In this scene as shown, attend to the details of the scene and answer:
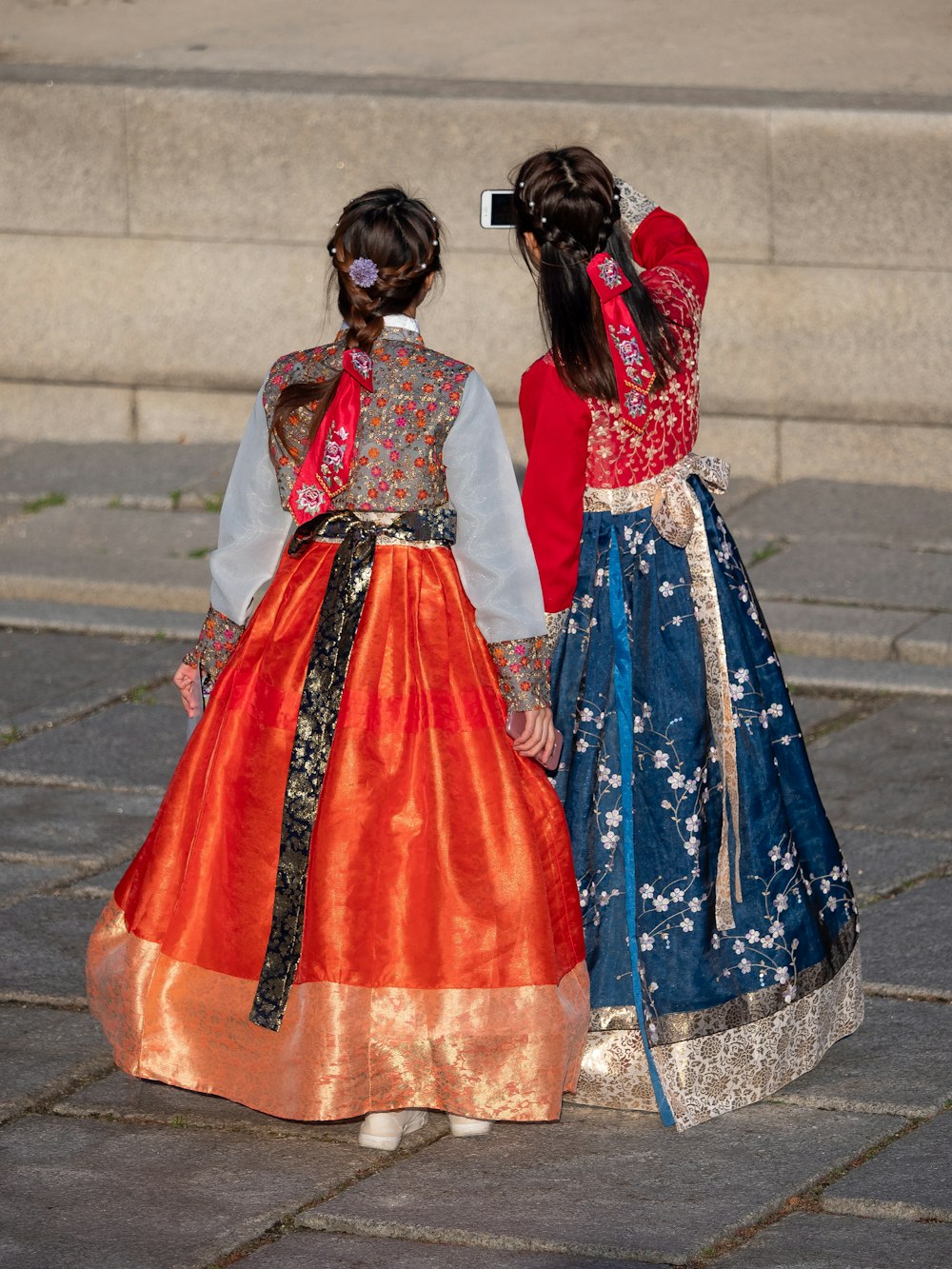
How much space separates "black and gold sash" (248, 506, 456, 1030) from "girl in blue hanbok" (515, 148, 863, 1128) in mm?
401

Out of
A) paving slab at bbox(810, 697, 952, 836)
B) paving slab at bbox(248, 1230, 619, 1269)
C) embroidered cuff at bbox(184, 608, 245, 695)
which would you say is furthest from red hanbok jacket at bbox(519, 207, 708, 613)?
paving slab at bbox(810, 697, 952, 836)

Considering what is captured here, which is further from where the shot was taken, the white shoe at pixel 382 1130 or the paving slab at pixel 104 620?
the paving slab at pixel 104 620

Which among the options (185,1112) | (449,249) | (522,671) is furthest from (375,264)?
(449,249)

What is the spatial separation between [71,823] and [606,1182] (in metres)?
2.48

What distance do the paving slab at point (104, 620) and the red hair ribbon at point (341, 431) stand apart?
3821mm

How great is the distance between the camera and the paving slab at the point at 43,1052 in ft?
14.0

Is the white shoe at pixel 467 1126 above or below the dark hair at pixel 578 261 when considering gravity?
below

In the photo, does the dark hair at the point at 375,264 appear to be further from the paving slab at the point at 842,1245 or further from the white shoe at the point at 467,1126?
the paving slab at the point at 842,1245

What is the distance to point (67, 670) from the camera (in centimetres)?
737

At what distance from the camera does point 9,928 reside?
514 centimetres

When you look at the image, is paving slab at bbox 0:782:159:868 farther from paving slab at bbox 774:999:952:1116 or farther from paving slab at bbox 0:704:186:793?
paving slab at bbox 774:999:952:1116

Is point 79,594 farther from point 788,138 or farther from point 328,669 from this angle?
point 328,669

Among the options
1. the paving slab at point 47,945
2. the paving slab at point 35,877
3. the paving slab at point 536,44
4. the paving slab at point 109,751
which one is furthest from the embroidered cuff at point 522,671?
the paving slab at point 536,44

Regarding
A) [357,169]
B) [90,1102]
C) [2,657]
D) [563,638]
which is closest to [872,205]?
[357,169]
